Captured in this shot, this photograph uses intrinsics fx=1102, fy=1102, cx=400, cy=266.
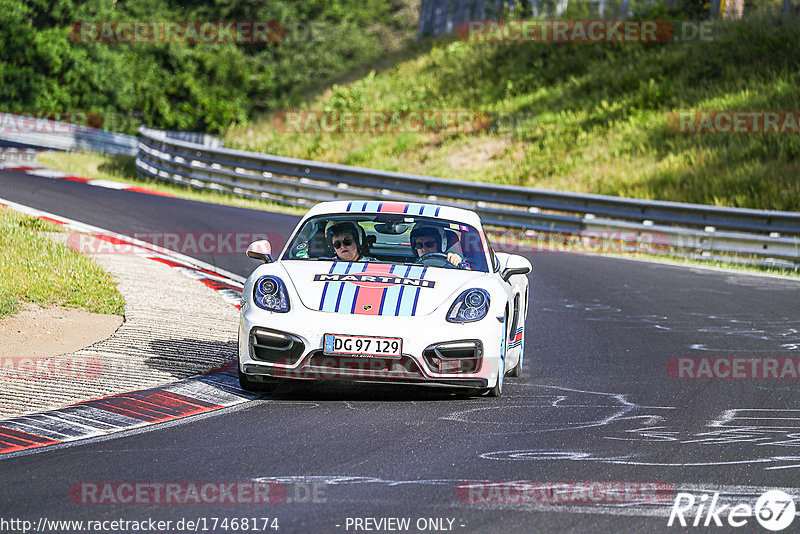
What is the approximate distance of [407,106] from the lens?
108 feet

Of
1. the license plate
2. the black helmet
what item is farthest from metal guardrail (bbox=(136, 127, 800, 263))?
the license plate

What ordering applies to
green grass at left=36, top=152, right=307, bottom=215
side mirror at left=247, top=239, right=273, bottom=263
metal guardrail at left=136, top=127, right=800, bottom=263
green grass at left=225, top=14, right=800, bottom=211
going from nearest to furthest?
side mirror at left=247, top=239, right=273, bottom=263, metal guardrail at left=136, top=127, right=800, bottom=263, green grass at left=36, top=152, right=307, bottom=215, green grass at left=225, top=14, right=800, bottom=211

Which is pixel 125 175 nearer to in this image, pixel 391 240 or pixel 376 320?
pixel 391 240

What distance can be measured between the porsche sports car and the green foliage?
99.9 feet

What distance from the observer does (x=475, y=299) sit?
24.2 ft

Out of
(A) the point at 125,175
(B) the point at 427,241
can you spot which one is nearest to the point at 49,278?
(B) the point at 427,241

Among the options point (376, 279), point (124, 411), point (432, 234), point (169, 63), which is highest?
point (169, 63)

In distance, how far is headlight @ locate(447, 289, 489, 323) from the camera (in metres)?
7.23

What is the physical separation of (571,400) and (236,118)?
43527mm

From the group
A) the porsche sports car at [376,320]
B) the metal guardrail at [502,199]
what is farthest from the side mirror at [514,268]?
the metal guardrail at [502,199]

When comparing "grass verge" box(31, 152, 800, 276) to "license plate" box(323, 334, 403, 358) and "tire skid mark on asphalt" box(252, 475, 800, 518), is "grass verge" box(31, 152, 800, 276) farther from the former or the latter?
"tire skid mark on asphalt" box(252, 475, 800, 518)

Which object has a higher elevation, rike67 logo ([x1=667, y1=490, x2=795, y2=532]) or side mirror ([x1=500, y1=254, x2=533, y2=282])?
side mirror ([x1=500, y1=254, x2=533, y2=282])

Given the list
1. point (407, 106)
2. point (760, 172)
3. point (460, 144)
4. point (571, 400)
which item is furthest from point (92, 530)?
point (407, 106)

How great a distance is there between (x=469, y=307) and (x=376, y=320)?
69 centimetres
